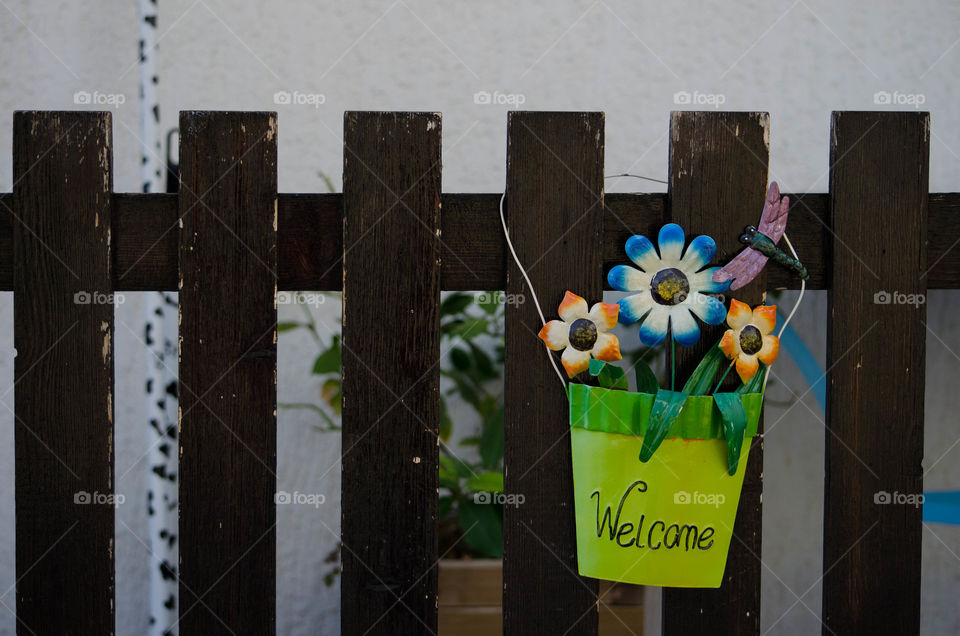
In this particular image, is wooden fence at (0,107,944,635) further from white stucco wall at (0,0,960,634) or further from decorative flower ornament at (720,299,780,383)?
white stucco wall at (0,0,960,634)

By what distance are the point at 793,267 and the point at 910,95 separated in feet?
3.48

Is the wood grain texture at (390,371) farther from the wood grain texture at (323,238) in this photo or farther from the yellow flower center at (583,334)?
the yellow flower center at (583,334)

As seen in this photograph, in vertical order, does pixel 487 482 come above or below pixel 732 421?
below

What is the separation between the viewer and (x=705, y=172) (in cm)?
99

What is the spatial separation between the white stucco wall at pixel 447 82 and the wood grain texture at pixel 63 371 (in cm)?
72

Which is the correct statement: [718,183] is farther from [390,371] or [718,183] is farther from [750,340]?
[390,371]

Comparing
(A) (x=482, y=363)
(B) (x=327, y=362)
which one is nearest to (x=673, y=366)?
(A) (x=482, y=363)

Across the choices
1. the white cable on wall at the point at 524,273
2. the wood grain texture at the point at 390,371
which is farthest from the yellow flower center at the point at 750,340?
the wood grain texture at the point at 390,371

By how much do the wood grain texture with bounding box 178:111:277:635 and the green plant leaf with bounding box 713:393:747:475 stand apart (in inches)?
23.1

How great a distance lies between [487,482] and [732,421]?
71 centimetres

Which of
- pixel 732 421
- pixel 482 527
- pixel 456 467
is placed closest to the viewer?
pixel 732 421

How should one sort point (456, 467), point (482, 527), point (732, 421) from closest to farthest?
1. point (732, 421)
2. point (482, 527)
3. point (456, 467)

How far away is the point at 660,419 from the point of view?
93 cm

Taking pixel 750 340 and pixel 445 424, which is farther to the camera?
pixel 445 424
